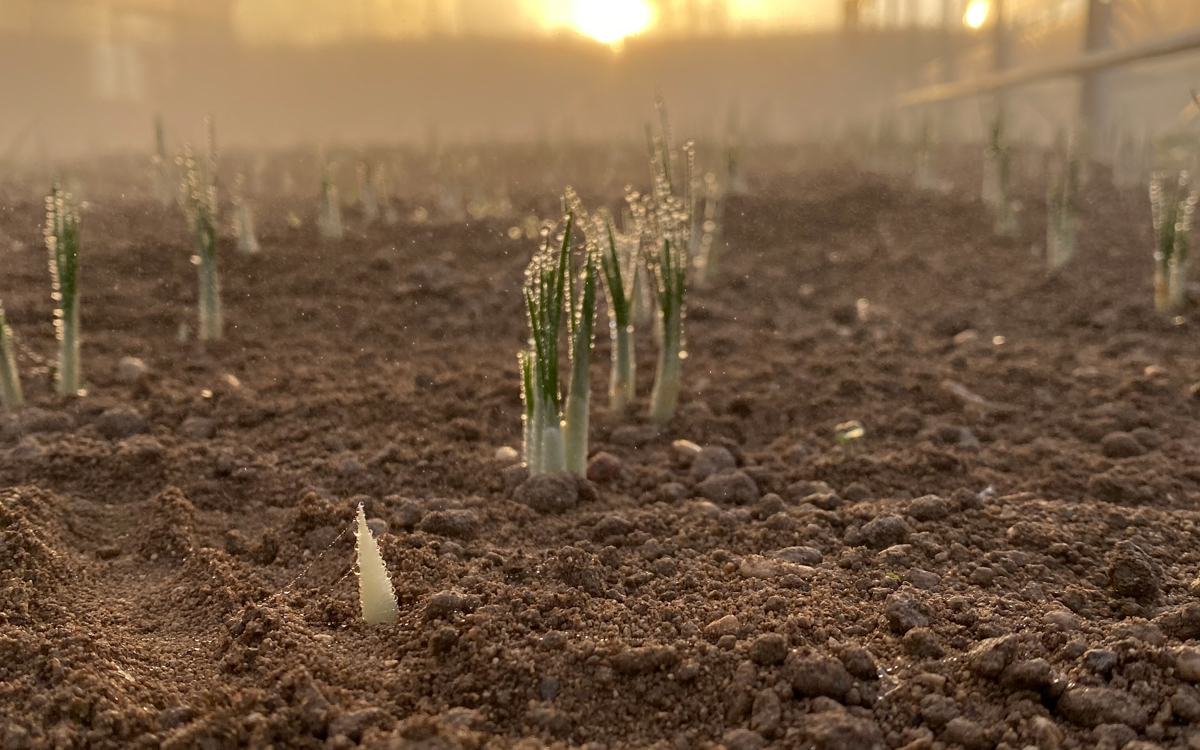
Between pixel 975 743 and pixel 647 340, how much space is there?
1812 millimetres

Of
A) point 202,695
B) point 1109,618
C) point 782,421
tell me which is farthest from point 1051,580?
point 202,695

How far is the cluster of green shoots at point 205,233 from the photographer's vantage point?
2.22 metres

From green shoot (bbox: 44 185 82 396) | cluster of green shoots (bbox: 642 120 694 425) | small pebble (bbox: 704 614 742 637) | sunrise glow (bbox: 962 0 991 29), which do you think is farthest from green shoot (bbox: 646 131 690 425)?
sunrise glow (bbox: 962 0 991 29)

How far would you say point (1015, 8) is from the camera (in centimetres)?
981

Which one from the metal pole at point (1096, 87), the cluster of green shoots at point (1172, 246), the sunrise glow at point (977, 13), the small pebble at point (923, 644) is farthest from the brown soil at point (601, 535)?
the sunrise glow at point (977, 13)

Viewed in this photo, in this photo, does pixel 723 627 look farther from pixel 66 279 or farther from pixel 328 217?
pixel 328 217

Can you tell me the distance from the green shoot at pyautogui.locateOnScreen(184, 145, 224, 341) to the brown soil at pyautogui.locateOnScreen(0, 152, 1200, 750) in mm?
95

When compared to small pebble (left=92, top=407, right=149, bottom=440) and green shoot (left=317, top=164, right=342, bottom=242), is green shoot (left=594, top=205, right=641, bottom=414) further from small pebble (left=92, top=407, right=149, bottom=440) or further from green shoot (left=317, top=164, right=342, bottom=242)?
green shoot (left=317, top=164, right=342, bottom=242)

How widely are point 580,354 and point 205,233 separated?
4.17ft

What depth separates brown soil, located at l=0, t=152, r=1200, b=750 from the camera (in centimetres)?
91

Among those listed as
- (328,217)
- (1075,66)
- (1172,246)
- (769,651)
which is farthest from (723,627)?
(1075,66)

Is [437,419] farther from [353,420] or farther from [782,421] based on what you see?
[782,421]

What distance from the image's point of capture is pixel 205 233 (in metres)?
2.26

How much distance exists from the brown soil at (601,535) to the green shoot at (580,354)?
0.32 ft
